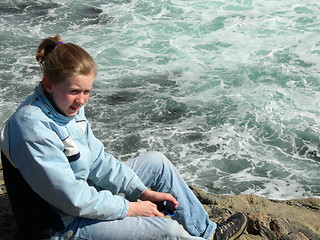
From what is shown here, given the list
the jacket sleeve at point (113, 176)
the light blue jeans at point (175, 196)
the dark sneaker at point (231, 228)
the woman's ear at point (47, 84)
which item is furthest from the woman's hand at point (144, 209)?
the woman's ear at point (47, 84)

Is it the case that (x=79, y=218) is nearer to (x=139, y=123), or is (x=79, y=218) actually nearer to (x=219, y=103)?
(x=139, y=123)

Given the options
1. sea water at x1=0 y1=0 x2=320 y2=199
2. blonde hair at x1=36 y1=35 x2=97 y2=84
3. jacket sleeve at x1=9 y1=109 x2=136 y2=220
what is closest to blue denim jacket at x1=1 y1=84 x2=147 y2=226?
jacket sleeve at x1=9 y1=109 x2=136 y2=220

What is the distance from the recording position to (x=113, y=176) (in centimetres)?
338

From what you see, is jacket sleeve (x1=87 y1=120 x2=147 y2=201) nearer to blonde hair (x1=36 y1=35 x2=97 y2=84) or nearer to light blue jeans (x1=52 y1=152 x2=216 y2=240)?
light blue jeans (x1=52 y1=152 x2=216 y2=240)

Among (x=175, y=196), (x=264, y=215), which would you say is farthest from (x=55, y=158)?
(x=264, y=215)

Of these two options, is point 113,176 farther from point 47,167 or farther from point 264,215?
point 264,215

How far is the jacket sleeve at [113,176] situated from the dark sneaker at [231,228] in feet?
2.34

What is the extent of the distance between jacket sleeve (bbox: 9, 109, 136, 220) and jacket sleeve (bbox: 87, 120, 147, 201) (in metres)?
0.45

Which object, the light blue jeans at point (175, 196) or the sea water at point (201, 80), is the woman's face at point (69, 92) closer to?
the light blue jeans at point (175, 196)

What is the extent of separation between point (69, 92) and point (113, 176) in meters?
0.79

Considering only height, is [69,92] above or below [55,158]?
above

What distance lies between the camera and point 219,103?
835 centimetres

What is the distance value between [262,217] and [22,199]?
7.39 feet

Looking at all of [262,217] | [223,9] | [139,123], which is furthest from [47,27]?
[262,217]
